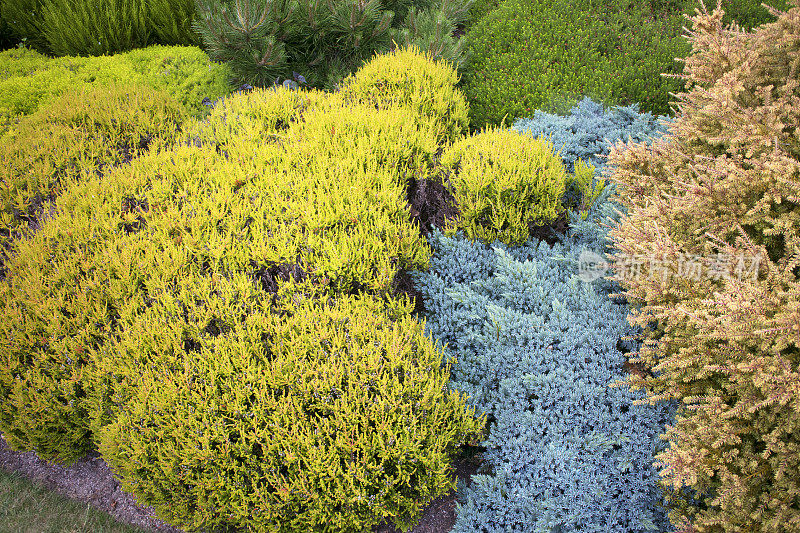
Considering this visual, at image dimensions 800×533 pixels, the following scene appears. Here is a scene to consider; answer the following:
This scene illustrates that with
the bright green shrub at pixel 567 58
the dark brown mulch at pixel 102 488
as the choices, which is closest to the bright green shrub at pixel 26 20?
the bright green shrub at pixel 567 58

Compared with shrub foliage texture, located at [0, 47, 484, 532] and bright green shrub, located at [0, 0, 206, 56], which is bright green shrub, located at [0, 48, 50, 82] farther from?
shrub foliage texture, located at [0, 47, 484, 532]

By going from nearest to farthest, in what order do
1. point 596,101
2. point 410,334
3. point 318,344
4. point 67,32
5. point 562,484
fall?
point 562,484, point 318,344, point 410,334, point 596,101, point 67,32

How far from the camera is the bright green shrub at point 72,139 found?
434 centimetres

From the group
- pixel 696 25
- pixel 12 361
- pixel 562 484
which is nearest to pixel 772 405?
pixel 562 484

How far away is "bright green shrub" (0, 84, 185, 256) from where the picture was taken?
4.34 m

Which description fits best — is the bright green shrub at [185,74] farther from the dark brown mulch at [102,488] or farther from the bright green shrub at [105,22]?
the dark brown mulch at [102,488]

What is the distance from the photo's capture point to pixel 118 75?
6.40 m

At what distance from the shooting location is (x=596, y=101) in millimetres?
5281

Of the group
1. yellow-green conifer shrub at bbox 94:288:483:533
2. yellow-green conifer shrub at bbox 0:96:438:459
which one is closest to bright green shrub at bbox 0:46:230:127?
yellow-green conifer shrub at bbox 0:96:438:459

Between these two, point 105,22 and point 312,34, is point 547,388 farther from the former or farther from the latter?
point 105,22

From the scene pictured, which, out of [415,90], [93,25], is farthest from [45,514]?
[93,25]

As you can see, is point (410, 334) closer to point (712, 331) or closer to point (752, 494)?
point (712, 331)

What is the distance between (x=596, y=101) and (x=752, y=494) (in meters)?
4.12

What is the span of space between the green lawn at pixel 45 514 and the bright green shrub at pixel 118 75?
4232mm
